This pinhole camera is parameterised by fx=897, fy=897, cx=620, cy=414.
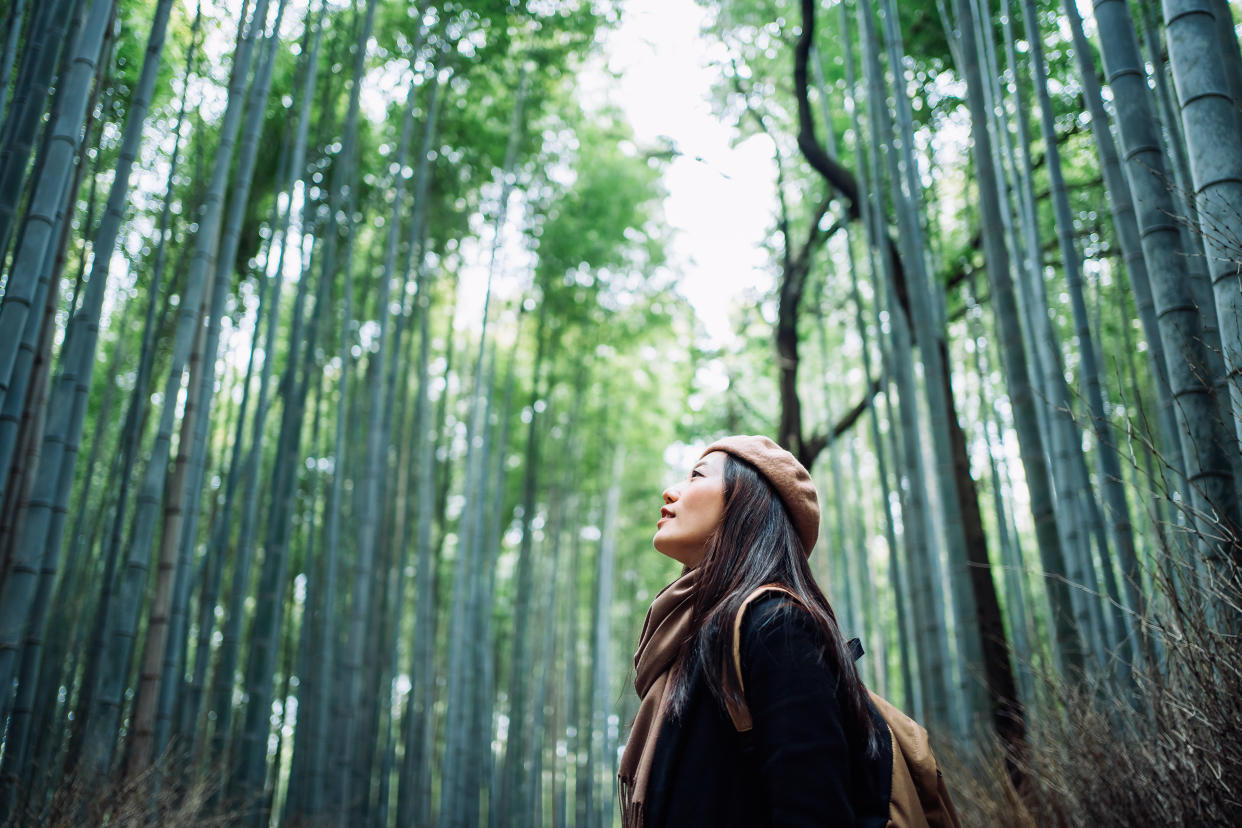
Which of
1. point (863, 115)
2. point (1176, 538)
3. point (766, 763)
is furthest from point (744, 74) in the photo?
point (766, 763)

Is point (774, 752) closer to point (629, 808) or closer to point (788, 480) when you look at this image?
point (629, 808)

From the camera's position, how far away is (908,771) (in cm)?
101

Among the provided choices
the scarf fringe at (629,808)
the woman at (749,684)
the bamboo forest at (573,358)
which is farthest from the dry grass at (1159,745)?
the scarf fringe at (629,808)

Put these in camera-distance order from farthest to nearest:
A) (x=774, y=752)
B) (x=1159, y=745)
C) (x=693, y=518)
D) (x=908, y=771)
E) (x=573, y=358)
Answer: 1. (x=573, y=358)
2. (x=1159, y=745)
3. (x=693, y=518)
4. (x=908, y=771)
5. (x=774, y=752)

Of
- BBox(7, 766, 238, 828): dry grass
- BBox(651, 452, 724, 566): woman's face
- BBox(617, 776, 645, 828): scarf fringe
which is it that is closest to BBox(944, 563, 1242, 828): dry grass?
BBox(651, 452, 724, 566): woman's face

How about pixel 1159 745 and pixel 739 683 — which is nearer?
pixel 739 683

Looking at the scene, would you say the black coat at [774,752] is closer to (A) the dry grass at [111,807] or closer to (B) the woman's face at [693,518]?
(B) the woman's face at [693,518]

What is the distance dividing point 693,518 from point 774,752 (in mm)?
319

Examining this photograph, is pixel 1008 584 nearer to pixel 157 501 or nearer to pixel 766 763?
pixel 157 501

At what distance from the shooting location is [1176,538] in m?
1.65

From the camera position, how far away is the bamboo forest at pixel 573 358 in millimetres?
1888

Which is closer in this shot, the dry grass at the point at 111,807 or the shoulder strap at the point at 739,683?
the shoulder strap at the point at 739,683

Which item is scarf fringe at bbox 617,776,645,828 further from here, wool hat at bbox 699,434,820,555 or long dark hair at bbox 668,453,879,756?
wool hat at bbox 699,434,820,555

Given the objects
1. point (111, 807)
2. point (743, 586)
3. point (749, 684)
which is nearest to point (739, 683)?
point (749, 684)
